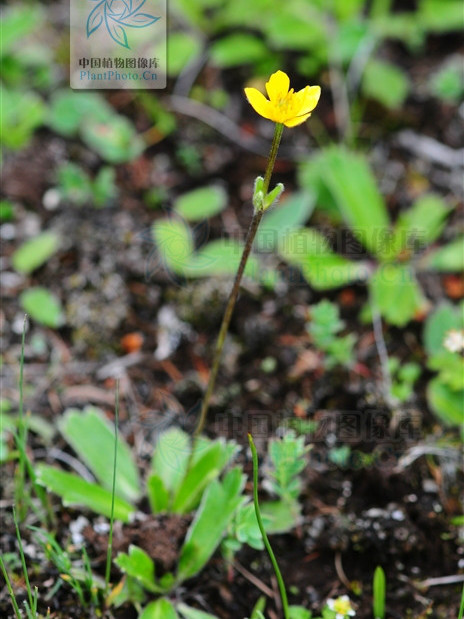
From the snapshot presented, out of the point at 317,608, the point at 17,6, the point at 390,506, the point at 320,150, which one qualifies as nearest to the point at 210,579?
the point at 317,608

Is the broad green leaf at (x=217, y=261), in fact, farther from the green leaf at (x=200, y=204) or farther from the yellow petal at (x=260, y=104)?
the yellow petal at (x=260, y=104)

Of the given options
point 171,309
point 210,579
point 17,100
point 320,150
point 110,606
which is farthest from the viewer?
point 320,150

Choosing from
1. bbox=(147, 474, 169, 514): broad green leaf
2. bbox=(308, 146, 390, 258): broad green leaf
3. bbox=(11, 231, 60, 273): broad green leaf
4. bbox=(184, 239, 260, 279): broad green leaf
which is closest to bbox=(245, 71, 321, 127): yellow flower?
bbox=(147, 474, 169, 514): broad green leaf

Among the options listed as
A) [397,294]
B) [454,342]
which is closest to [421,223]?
[397,294]

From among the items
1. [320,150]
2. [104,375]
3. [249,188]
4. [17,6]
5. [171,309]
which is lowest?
[104,375]

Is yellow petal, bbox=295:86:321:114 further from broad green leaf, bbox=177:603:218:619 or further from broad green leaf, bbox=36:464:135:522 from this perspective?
broad green leaf, bbox=177:603:218:619

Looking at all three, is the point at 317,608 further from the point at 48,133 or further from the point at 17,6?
the point at 17,6
